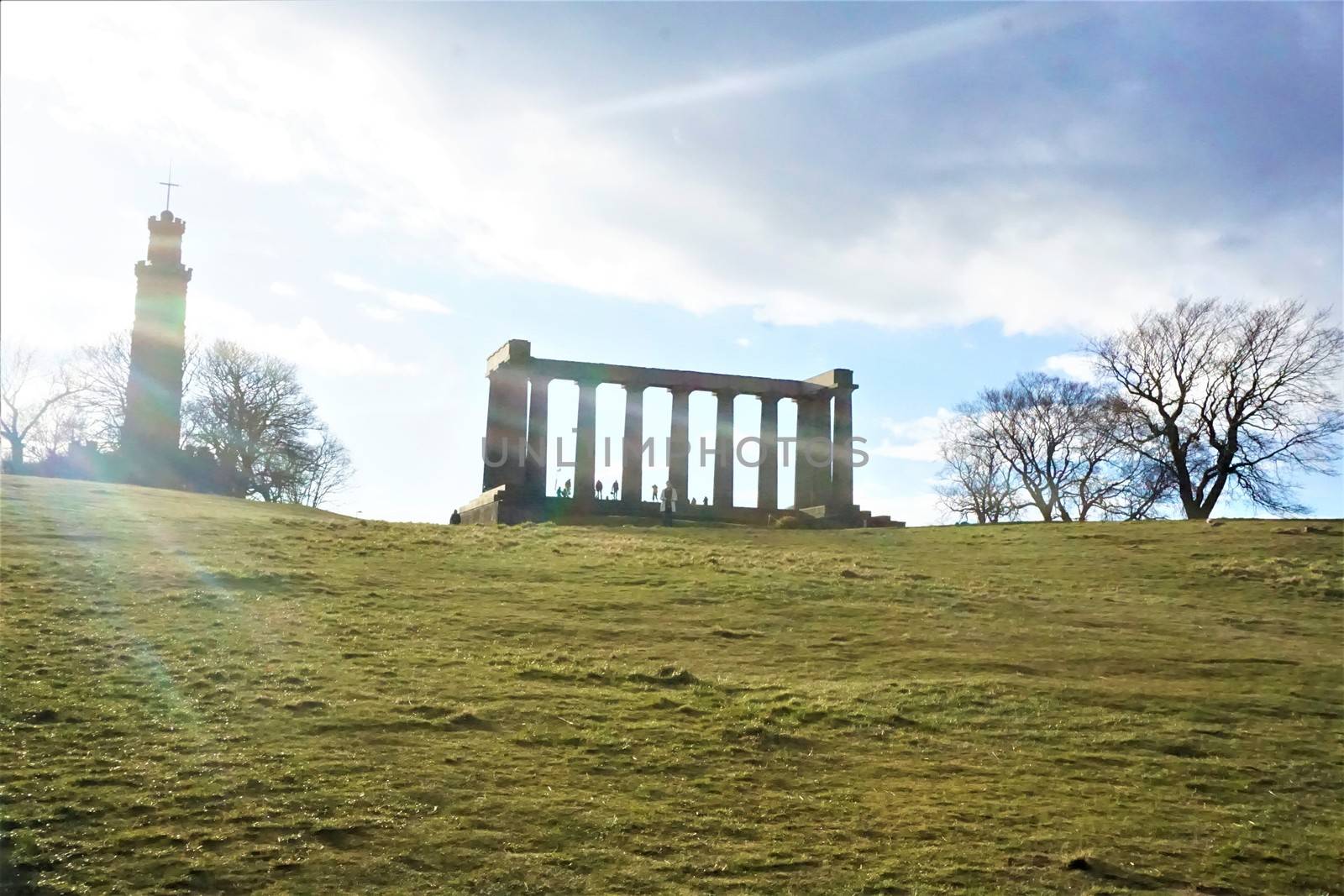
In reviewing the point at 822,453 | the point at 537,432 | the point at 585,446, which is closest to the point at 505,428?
the point at 537,432

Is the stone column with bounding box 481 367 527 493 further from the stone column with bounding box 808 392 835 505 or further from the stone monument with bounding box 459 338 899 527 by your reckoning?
the stone column with bounding box 808 392 835 505

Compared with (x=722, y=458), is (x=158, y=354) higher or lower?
higher

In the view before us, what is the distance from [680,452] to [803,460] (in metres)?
4.60

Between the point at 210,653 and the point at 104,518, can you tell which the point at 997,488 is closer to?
the point at 104,518

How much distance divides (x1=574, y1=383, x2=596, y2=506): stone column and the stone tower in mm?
21341

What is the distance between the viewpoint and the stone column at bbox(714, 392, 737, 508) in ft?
141

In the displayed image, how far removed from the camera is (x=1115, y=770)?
10.4 meters

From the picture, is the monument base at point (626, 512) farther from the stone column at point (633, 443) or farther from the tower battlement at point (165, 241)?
the tower battlement at point (165, 241)

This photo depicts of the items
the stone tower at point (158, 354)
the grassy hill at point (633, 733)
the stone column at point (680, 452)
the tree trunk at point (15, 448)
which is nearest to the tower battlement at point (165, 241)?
the stone tower at point (158, 354)

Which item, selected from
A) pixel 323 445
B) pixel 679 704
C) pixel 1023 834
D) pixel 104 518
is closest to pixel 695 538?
pixel 104 518

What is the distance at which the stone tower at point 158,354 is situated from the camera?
5341 cm

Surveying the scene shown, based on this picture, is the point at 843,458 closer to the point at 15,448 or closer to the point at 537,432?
the point at 537,432

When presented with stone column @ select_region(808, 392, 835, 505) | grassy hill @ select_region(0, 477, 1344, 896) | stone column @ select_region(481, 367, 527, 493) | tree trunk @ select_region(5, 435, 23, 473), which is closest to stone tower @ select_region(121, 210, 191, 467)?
tree trunk @ select_region(5, 435, 23, 473)

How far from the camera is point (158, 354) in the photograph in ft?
184
